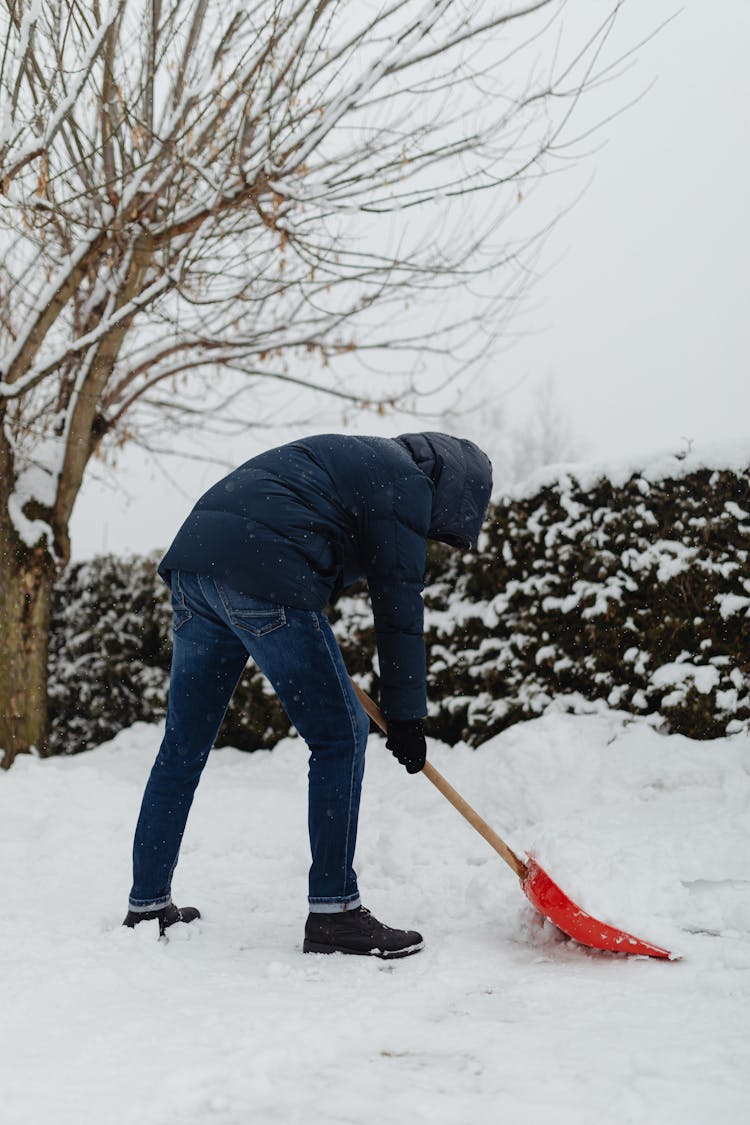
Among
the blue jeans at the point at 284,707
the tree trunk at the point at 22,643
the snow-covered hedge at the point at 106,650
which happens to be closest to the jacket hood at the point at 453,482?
the blue jeans at the point at 284,707

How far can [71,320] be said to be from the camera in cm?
703

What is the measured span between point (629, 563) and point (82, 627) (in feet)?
14.5

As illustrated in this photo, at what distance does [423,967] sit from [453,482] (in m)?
1.38

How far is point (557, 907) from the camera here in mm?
2574

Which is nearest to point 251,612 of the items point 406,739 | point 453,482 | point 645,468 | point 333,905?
point 406,739

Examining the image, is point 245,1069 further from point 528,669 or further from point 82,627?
point 82,627

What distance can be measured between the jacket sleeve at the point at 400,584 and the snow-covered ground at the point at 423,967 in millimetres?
733

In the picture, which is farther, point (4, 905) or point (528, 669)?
point (528, 669)

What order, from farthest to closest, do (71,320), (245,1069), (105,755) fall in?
(71,320), (105,755), (245,1069)

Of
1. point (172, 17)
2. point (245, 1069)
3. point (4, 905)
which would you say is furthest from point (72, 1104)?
point (172, 17)

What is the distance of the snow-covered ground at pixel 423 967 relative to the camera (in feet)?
5.11

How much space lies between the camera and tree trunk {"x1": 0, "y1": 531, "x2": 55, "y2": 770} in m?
6.11

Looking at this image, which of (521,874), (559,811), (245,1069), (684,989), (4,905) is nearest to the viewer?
(245,1069)

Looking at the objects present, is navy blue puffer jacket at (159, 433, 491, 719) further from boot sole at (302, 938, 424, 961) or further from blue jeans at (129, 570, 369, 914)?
boot sole at (302, 938, 424, 961)
